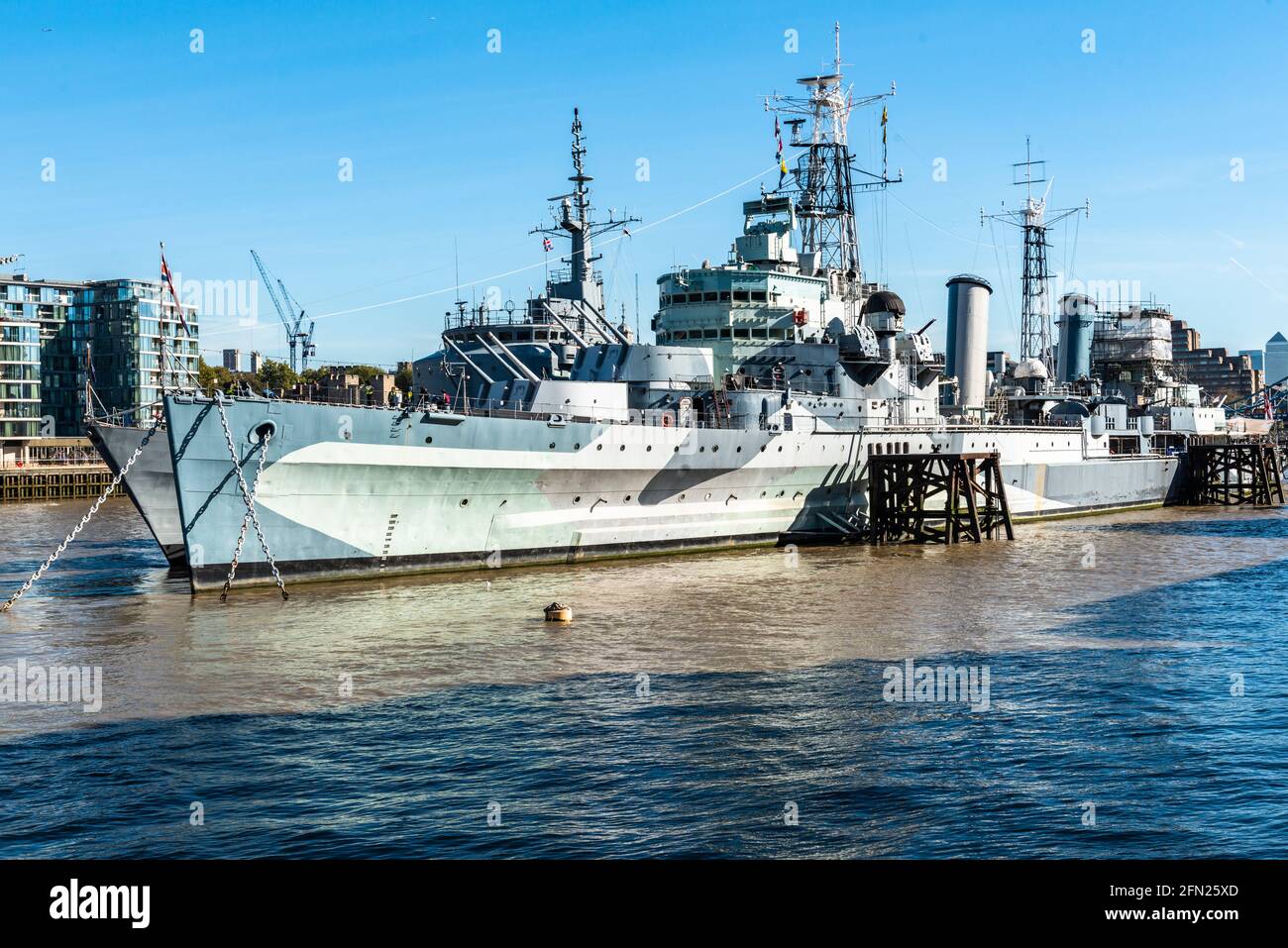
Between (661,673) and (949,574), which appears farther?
(949,574)

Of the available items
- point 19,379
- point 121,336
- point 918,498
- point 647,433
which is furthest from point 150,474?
point 121,336

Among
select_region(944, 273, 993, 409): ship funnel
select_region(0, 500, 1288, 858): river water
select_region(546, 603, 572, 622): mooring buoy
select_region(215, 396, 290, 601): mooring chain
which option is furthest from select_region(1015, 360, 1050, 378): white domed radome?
select_region(215, 396, 290, 601): mooring chain

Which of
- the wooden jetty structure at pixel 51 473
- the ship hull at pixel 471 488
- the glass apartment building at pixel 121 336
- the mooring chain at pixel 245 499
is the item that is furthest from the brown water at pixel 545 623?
the glass apartment building at pixel 121 336

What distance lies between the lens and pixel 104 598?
2684 cm

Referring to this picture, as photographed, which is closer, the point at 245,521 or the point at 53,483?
the point at 245,521

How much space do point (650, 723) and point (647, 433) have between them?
56.3 feet

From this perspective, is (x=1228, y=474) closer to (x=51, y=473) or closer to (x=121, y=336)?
(x=51, y=473)

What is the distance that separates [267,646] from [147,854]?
9.76m

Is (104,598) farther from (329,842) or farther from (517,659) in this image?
(329,842)

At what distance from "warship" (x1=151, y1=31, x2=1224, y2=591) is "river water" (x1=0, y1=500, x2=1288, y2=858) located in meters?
2.01

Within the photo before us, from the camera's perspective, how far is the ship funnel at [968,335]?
50281 mm

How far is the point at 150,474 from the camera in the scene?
3073 centimetres
